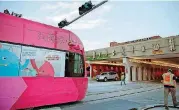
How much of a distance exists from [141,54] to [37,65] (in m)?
23.3

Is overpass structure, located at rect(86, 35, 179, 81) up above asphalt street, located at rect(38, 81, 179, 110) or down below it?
above

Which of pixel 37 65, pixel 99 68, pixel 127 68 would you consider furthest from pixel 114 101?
pixel 99 68

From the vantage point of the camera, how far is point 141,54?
95.2ft

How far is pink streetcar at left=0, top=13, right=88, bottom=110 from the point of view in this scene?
7082mm

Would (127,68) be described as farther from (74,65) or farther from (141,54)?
(74,65)

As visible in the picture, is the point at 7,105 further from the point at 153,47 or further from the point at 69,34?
the point at 153,47

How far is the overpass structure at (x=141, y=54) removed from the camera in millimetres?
25647

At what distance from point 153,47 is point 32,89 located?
2275cm

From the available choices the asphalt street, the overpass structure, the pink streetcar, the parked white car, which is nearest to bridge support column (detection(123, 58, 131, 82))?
the overpass structure

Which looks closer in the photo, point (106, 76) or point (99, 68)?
point (106, 76)

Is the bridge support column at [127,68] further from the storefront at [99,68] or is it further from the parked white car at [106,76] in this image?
the storefront at [99,68]

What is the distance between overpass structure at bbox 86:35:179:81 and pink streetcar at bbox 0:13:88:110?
1881 centimetres

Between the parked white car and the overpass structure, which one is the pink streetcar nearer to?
the overpass structure

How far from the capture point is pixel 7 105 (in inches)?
273
